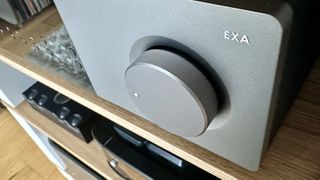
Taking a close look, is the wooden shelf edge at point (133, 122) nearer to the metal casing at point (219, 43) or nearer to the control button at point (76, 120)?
the metal casing at point (219, 43)

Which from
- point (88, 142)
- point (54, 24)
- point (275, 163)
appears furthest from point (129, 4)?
point (88, 142)

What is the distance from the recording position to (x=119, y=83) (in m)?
0.38

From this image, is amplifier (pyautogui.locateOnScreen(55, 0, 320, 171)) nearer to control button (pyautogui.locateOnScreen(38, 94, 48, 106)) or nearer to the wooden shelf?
the wooden shelf

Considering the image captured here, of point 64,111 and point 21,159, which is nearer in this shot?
point 64,111

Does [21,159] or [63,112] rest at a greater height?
[63,112]

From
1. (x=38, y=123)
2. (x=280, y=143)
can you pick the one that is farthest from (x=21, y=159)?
(x=280, y=143)

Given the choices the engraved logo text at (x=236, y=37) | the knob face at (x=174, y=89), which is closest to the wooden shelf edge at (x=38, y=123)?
the knob face at (x=174, y=89)

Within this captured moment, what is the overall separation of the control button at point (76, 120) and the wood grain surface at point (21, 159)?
62 cm

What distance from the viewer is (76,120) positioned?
0.77 m

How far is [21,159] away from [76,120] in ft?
2.58

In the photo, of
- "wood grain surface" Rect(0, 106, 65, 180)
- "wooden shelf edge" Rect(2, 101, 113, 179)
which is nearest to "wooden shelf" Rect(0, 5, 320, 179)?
"wooden shelf edge" Rect(2, 101, 113, 179)

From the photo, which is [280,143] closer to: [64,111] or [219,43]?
[219,43]

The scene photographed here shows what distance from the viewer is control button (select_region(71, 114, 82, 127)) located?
0.76 m

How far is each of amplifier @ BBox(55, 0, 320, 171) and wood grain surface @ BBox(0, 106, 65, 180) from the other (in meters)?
1.11
